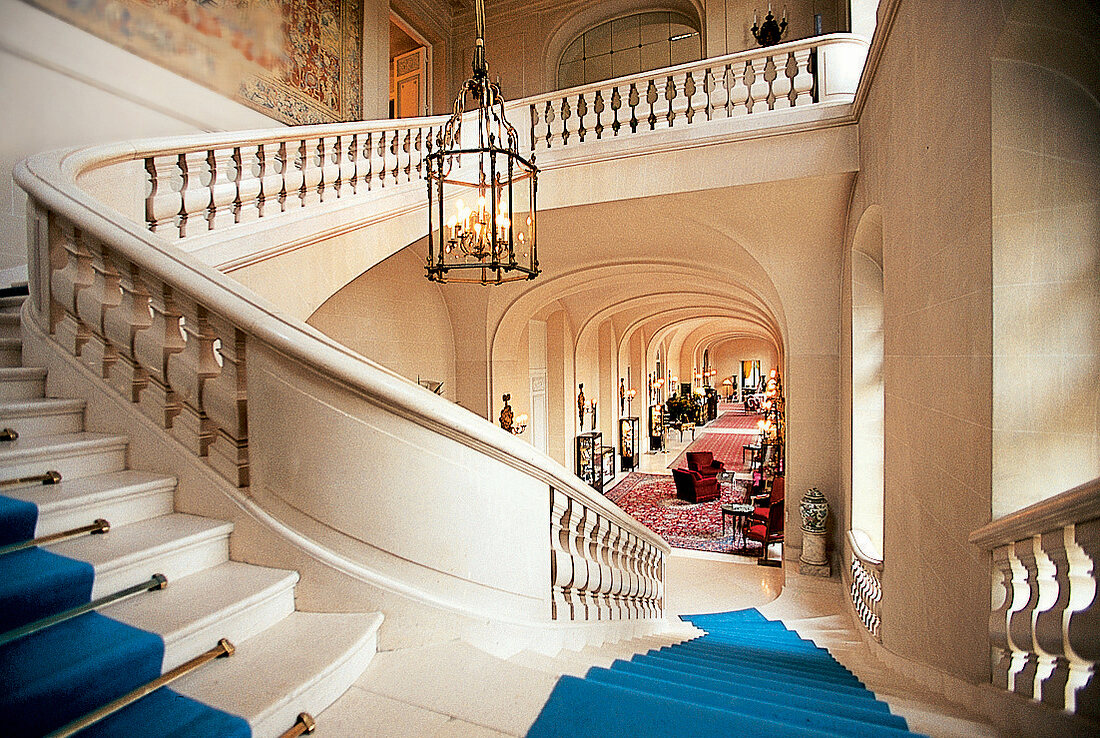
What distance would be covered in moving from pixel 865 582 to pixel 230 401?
4.56 m

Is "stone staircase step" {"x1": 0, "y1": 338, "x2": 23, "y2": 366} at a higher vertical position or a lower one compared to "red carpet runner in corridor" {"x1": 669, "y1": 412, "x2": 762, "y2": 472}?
higher

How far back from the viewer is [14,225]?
415cm

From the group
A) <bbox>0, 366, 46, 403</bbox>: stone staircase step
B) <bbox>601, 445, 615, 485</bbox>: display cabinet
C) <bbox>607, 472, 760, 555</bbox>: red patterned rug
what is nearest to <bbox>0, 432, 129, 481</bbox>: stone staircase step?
<bbox>0, 366, 46, 403</bbox>: stone staircase step

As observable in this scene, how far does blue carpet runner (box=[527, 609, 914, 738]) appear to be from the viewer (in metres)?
1.43

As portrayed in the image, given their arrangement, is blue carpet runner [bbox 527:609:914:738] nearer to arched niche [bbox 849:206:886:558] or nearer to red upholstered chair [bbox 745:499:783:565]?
arched niche [bbox 849:206:886:558]

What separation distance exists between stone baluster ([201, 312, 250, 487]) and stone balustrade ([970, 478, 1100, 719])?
2.36 metres

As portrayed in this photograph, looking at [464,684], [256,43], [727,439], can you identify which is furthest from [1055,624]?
[727,439]

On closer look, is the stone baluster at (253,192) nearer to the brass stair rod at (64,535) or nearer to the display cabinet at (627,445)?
the brass stair rod at (64,535)

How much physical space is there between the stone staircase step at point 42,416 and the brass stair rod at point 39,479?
0.34 metres

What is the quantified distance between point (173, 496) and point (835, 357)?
5.94m

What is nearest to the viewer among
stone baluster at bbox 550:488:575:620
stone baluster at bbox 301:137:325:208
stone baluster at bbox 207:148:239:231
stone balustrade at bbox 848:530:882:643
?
stone baluster at bbox 550:488:575:620

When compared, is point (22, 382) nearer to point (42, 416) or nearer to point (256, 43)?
point (42, 416)

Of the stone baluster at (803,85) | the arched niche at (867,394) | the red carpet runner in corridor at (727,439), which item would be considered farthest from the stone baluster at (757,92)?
the red carpet runner in corridor at (727,439)

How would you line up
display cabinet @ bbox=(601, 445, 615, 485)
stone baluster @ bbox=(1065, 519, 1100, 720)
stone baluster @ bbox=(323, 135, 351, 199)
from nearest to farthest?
stone baluster @ bbox=(1065, 519, 1100, 720), stone baluster @ bbox=(323, 135, 351, 199), display cabinet @ bbox=(601, 445, 615, 485)
